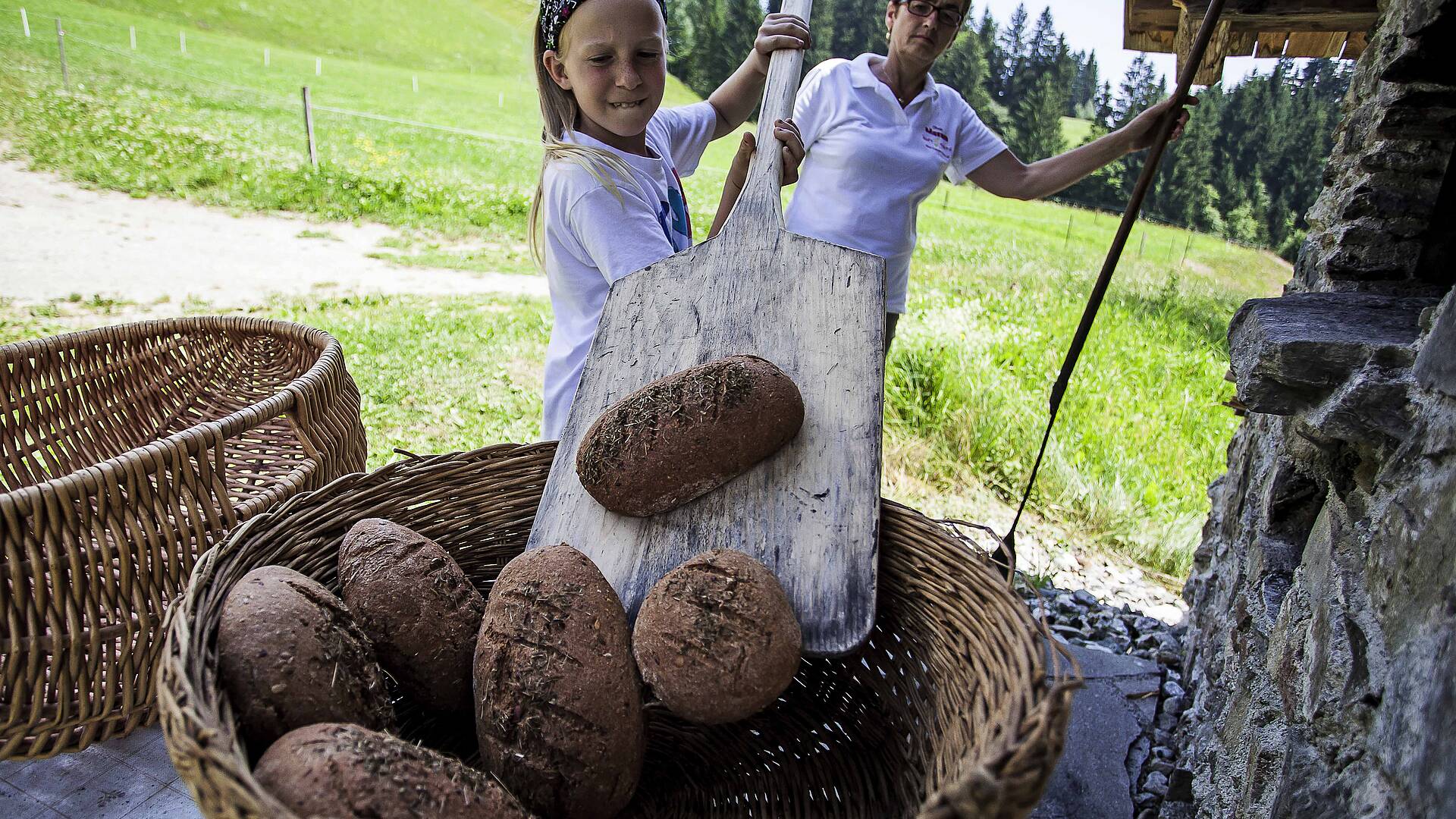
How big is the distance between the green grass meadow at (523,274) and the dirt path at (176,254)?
0.33m

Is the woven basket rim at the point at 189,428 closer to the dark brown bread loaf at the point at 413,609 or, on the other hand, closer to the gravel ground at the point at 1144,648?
the dark brown bread loaf at the point at 413,609

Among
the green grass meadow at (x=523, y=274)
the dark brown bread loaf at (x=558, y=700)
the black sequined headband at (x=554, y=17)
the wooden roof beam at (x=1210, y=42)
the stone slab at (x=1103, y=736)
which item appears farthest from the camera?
the green grass meadow at (x=523, y=274)

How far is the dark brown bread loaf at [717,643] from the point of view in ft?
4.10

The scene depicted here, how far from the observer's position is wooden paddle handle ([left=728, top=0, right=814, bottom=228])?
6.34 feet

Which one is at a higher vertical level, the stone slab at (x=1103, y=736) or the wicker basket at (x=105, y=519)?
the wicker basket at (x=105, y=519)

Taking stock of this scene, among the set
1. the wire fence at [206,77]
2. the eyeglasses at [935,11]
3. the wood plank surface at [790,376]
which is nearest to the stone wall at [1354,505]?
the wood plank surface at [790,376]

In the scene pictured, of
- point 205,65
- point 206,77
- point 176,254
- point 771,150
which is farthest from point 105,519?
point 205,65

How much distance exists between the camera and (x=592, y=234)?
1910 millimetres

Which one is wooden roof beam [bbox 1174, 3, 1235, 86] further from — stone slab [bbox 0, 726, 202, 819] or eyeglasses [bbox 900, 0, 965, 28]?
stone slab [bbox 0, 726, 202, 819]

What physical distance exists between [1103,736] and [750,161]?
183 centimetres

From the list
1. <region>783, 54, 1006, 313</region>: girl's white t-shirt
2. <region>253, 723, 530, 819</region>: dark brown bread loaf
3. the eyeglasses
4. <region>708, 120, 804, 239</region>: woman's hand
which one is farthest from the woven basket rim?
the eyeglasses

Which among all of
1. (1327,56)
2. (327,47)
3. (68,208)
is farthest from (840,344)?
(327,47)

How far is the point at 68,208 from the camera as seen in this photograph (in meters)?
6.81

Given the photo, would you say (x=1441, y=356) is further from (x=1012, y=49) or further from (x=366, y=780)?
(x=1012, y=49)
